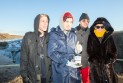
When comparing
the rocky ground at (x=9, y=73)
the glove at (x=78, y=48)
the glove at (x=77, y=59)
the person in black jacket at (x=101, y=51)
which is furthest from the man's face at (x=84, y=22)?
the glove at (x=77, y=59)

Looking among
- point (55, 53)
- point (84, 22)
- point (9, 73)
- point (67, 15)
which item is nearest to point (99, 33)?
point (67, 15)

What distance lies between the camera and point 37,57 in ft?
17.2

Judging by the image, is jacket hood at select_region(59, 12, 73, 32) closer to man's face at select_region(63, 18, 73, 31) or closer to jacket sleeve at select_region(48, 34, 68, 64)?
man's face at select_region(63, 18, 73, 31)

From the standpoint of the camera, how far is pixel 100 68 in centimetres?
559

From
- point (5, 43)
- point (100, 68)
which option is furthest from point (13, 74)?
point (100, 68)

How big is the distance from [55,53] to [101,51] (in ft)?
3.11

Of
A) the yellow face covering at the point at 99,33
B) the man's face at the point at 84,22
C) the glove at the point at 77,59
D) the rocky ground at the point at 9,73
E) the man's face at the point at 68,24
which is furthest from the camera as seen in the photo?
the rocky ground at the point at 9,73

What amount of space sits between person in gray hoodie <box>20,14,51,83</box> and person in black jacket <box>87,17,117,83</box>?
854mm

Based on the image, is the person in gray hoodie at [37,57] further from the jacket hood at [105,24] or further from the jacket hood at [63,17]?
the jacket hood at [105,24]

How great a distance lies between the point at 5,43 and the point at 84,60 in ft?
45.0

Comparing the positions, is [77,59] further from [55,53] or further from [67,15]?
[67,15]

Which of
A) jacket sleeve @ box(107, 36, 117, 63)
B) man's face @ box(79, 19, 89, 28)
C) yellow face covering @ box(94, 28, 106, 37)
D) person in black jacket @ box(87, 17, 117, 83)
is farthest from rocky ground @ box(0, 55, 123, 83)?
yellow face covering @ box(94, 28, 106, 37)

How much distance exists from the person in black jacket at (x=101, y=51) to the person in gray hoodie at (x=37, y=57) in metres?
0.85

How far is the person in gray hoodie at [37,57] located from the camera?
5195 millimetres
